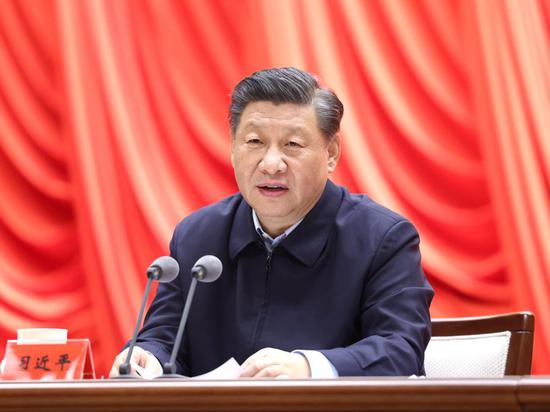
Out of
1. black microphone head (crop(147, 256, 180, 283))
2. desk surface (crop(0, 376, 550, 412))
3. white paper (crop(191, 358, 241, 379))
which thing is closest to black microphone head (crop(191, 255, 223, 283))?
black microphone head (crop(147, 256, 180, 283))

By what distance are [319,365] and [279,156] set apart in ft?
1.71

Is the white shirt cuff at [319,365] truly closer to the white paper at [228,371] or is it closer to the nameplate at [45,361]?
the white paper at [228,371]

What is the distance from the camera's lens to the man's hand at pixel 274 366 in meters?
1.70

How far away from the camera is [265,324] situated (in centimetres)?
213

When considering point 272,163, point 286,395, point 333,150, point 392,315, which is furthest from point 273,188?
point 286,395

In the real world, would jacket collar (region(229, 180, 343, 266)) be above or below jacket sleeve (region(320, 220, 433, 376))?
above

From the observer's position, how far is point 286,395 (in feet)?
3.81

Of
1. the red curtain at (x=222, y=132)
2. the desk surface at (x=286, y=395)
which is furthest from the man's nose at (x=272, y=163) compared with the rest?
the red curtain at (x=222, y=132)

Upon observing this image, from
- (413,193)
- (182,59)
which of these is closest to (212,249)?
(413,193)

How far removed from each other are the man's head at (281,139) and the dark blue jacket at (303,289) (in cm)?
9

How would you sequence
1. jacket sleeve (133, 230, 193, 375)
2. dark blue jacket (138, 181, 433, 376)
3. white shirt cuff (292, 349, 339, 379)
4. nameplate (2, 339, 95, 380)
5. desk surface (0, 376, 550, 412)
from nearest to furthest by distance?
desk surface (0, 376, 550, 412)
nameplate (2, 339, 95, 380)
white shirt cuff (292, 349, 339, 379)
dark blue jacket (138, 181, 433, 376)
jacket sleeve (133, 230, 193, 375)

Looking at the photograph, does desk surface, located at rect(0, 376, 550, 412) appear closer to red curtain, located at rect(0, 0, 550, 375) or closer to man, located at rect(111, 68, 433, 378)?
man, located at rect(111, 68, 433, 378)

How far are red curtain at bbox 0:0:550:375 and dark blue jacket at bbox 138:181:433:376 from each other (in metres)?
1.14

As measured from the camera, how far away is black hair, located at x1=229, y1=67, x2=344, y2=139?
2.15 m
